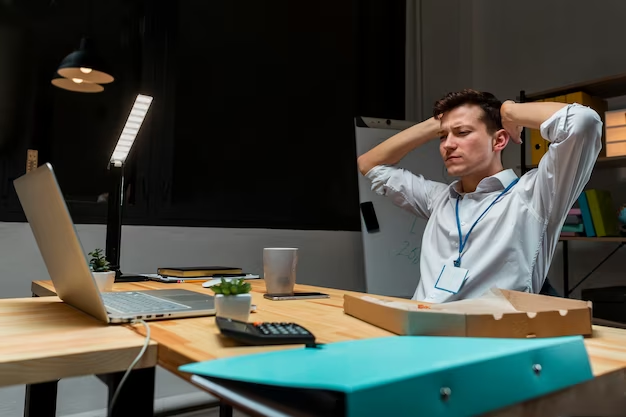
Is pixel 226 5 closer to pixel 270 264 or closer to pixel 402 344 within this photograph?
pixel 270 264

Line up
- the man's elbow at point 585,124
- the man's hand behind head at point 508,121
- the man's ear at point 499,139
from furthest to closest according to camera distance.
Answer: the man's ear at point 499,139 → the man's hand behind head at point 508,121 → the man's elbow at point 585,124

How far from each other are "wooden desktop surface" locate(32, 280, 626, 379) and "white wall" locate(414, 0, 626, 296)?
2268 mm

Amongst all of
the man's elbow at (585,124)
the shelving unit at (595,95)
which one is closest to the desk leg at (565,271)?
the shelving unit at (595,95)

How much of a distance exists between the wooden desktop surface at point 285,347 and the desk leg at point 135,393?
0.18 feet

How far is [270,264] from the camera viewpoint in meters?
1.12

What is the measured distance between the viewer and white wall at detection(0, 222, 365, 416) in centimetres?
198

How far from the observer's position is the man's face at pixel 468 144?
62.6 inches

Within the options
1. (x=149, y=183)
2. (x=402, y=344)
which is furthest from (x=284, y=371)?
(x=149, y=183)

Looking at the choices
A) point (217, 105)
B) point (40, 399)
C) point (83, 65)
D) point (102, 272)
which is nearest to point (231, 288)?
point (102, 272)

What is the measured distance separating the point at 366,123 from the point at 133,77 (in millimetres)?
1355

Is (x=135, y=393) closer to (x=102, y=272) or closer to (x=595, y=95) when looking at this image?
(x=102, y=272)

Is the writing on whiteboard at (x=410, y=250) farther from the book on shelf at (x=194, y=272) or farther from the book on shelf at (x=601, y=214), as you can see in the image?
the book on shelf at (x=194, y=272)

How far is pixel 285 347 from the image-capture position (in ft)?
1.84

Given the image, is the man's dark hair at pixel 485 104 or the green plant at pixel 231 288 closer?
the green plant at pixel 231 288
